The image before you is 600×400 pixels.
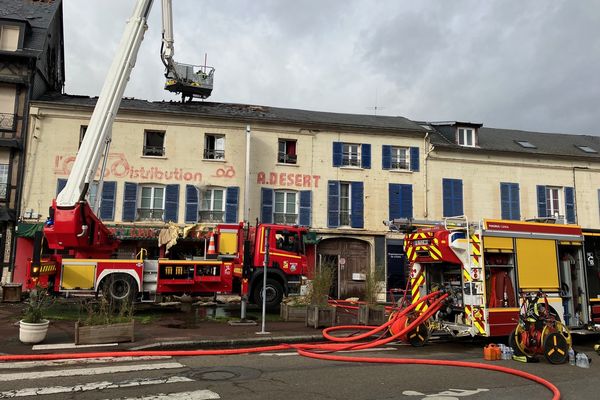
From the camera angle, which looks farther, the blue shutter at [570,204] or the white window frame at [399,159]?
the blue shutter at [570,204]

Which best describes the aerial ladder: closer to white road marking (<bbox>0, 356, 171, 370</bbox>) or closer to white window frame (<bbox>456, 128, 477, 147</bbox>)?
white road marking (<bbox>0, 356, 171, 370</bbox>)

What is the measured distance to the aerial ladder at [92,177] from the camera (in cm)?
1156

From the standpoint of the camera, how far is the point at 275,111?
25.1m

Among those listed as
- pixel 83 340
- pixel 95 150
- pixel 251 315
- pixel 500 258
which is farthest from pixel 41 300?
pixel 500 258

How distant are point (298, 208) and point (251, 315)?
889 cm

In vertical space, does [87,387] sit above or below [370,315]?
below

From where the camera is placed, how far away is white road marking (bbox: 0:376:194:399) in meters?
5.48

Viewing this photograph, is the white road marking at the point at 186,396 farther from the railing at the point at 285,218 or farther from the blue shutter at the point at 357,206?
the blue shutter at the point at 357,206

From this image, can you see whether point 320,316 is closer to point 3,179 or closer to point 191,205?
point 191,205

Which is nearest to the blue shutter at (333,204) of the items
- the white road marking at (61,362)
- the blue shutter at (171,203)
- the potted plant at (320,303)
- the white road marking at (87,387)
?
the blue shutter at (171,203)

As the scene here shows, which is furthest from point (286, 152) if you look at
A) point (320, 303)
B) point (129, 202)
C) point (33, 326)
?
point (33, 326)

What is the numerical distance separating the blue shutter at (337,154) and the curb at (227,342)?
13.9 meters

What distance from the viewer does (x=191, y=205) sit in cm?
2136

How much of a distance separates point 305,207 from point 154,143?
25.2 feet
